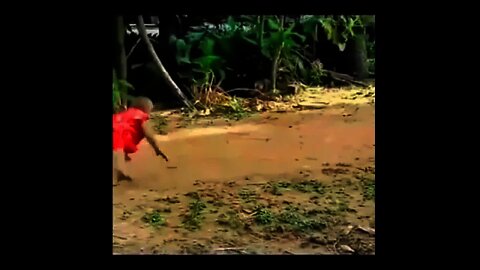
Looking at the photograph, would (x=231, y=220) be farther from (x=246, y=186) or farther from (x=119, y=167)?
(x=119, y=167)

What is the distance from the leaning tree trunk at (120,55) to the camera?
3152 mm

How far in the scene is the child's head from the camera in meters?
3.21

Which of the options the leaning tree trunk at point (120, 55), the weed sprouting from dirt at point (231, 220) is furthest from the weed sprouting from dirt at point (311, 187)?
the leaning tree trunk at point (120, 55)

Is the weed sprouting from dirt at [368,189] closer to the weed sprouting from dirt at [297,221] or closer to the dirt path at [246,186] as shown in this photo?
the dirt path at [246,186]

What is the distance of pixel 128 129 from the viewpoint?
3150mm

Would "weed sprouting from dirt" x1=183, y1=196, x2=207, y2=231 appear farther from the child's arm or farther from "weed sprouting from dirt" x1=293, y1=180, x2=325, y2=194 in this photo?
"weed sprouting from dirt" x1=293, y1=180, x2=325, y2=194

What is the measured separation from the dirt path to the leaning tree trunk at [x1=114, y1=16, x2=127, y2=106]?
26cm

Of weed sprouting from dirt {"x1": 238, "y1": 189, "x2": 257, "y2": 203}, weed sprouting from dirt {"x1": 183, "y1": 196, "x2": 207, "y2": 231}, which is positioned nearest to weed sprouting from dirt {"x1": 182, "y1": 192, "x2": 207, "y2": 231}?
weed sprouting from dirt {"x1": 183, "y1": 196, "x2": 207, "y2": 231}

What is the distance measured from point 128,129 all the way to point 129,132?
13 mm

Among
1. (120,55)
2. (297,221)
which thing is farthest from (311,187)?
(120,55)
